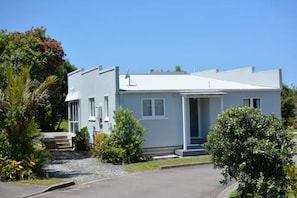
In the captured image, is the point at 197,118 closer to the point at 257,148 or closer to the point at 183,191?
the point at 183,191

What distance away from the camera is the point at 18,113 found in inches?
557

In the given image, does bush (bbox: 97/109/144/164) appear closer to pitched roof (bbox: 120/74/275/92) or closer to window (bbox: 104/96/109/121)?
pitched roof (bbox: 120/74/275/92)

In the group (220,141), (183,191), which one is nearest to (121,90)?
(183,191)

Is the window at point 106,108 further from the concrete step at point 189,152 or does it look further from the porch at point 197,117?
the concrete step at point 189,152

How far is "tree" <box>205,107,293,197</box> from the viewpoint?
8.51 meters

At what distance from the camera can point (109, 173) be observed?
52.1 ft

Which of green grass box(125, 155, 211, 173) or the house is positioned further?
the house

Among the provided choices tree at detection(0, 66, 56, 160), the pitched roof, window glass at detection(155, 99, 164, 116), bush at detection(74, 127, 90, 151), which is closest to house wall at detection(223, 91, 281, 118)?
the pitched roof

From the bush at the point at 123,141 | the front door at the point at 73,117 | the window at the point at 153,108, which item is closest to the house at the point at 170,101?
the window at the point at 153,108

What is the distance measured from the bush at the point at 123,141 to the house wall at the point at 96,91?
142cm

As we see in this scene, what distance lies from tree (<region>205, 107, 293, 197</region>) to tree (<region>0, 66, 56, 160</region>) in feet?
26.0

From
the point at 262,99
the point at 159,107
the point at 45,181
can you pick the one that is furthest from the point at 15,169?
the point at 262,99

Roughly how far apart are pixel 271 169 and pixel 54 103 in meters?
31.0

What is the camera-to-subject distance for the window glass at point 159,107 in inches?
829
